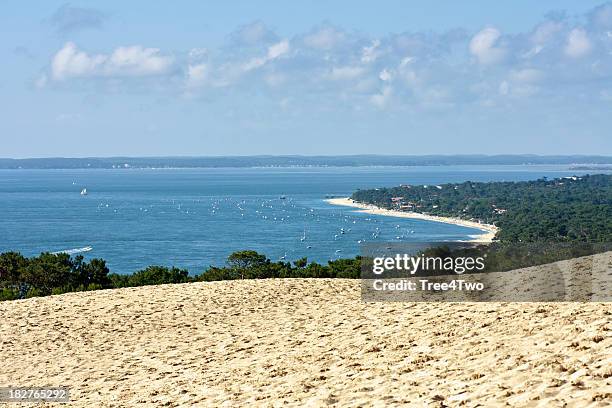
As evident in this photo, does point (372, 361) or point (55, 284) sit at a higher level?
point (372, 361)

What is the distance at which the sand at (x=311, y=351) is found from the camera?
30.1 feet

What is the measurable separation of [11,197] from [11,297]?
583ft

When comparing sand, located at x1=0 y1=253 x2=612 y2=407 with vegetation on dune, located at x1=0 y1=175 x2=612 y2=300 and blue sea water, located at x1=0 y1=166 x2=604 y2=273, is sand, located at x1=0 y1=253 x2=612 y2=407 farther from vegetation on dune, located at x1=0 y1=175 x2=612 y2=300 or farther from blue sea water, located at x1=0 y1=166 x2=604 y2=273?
blue sea water, located at x1=0 y1=166 x2=604 y2=273

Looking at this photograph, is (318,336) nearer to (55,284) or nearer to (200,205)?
(55,284)

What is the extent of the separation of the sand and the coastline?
281 ft

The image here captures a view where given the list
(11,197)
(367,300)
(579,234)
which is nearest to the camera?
(367,300)

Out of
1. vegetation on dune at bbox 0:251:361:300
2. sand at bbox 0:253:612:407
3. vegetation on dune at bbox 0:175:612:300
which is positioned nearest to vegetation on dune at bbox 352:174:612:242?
vegetation on dune at bbox 0:175:612:300

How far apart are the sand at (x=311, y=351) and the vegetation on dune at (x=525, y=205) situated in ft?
227

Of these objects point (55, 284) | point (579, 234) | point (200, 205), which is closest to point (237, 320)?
point (55, 284)

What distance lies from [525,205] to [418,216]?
18989mm

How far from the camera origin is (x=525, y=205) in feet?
474

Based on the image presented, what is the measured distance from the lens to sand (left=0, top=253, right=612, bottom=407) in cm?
918

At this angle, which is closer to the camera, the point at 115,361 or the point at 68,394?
the point at 68,394

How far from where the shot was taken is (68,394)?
42.4ft
